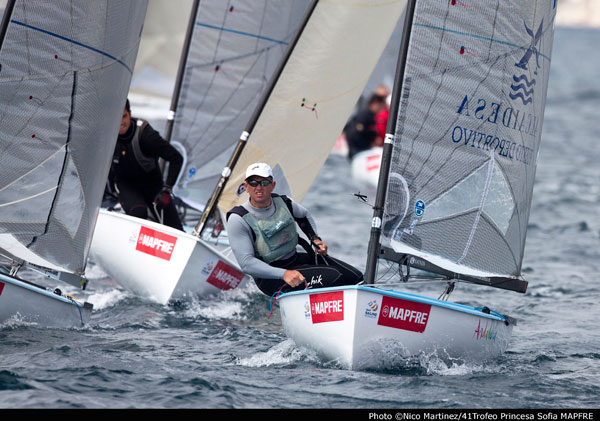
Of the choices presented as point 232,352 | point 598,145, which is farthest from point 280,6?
point 598,145

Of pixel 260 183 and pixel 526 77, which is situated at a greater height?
pixel 526 77

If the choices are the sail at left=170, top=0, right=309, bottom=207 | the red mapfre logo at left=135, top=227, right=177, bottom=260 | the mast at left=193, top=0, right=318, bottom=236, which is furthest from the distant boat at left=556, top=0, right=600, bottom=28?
the red mapfre logo at left=135, top=227, right=177, bottom=260

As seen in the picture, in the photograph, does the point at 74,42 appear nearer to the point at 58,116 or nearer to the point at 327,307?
the point at 58,116

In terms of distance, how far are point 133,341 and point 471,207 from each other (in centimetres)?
237

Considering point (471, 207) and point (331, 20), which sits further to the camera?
point (331, 20)

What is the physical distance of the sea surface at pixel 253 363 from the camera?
4.73 metres

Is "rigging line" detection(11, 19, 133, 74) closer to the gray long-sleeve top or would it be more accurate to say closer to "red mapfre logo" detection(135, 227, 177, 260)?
the gray long-sleeve top

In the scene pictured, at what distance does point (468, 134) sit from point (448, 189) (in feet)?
1.26

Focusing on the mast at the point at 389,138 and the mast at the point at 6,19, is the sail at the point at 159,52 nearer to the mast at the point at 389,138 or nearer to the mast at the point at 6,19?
the mast at the point at 6,19

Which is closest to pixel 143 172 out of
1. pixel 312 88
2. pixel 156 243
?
pixel 156 243

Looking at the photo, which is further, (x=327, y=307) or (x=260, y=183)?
(x=260, y=183)

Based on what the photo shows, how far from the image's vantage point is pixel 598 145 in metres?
22.8

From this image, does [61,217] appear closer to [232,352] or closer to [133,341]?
[133,341]

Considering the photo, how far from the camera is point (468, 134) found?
6.03 metres
